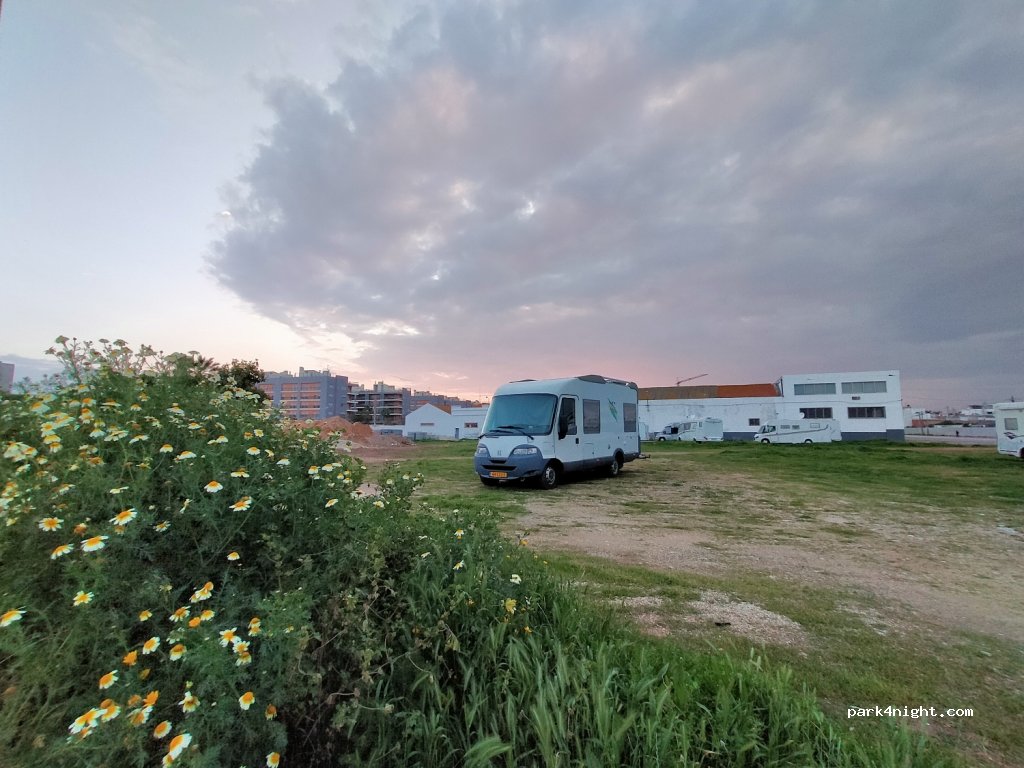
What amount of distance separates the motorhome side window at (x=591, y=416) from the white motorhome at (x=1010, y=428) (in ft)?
67.8

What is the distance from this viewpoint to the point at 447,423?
221ft

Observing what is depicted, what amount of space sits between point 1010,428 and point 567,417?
945 inches

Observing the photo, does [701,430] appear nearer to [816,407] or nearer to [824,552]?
[816,407]

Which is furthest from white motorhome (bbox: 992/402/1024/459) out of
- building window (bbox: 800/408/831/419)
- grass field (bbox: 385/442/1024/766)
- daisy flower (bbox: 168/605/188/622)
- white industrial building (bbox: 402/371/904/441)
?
building window (bbox: 800/408/831/419)

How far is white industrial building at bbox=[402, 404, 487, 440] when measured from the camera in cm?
6606

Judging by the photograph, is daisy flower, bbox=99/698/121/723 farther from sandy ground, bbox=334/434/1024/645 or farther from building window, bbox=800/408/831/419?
building window, bbox=800/408/831/419

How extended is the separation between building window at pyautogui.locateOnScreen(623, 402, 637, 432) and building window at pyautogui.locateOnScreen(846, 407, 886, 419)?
4805 cm

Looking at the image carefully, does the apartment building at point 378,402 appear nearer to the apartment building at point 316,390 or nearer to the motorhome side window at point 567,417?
the apartment building at point 316,390

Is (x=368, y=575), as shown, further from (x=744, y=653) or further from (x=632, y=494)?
(x=632, y=494)

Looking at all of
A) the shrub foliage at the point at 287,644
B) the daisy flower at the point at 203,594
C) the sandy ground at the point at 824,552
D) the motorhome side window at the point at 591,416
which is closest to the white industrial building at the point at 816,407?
the motorhome side window at the point at 591,416

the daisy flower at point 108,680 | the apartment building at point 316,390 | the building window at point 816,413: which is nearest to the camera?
the daisy flower at point 108,680

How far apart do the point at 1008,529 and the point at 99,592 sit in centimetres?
1028

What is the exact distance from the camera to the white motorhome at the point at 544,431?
34.8 ft

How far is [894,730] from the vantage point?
1944 mm
